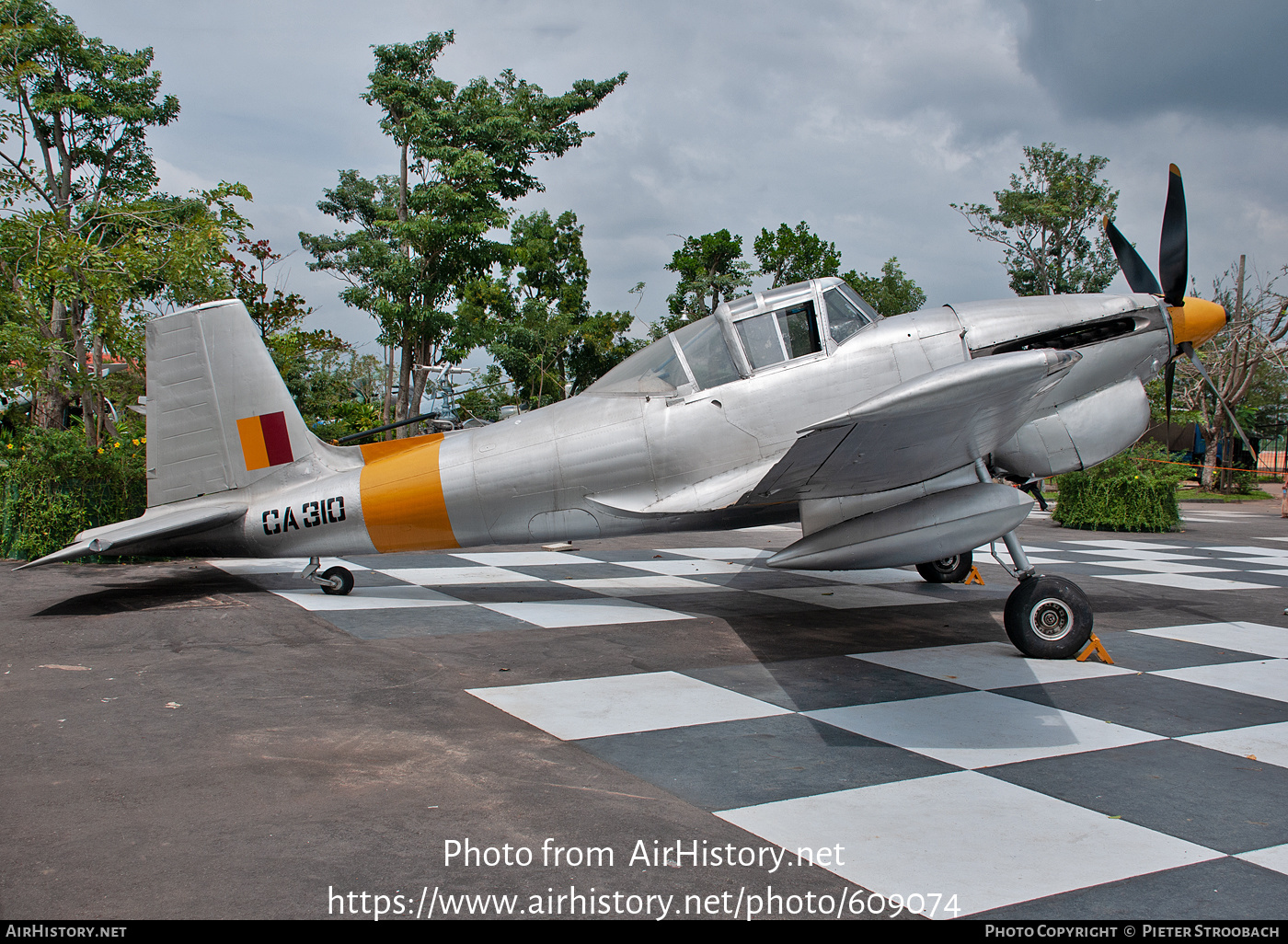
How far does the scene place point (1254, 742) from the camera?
158 inches

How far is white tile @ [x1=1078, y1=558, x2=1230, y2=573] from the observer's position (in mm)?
9891

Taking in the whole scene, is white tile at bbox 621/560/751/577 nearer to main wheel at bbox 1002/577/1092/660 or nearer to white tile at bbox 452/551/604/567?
white tile at bbox 452/551/604/567

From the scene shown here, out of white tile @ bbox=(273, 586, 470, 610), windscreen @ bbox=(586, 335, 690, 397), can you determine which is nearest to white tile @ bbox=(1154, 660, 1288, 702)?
windscreen @ bbox=(586, 335, 690, 397)

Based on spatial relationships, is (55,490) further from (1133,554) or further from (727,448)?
(1133,554)

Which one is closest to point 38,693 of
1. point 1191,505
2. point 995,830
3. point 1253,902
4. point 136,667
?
point 136,667

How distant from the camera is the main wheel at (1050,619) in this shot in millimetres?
5652

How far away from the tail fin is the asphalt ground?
4.73 ft

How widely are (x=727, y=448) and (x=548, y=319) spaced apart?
23595mm

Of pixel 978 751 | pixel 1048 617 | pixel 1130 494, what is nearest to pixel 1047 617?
pixel 1048 617

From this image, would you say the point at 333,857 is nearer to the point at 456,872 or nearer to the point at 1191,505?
the point at 456,872

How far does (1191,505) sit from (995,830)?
23.3 m

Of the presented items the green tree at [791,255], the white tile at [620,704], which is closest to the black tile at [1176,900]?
the white tile at [620,704]

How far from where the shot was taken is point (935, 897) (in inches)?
98.0

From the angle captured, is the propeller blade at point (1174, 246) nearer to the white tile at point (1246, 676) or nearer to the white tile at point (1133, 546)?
the white tile at point (1246, 676)
